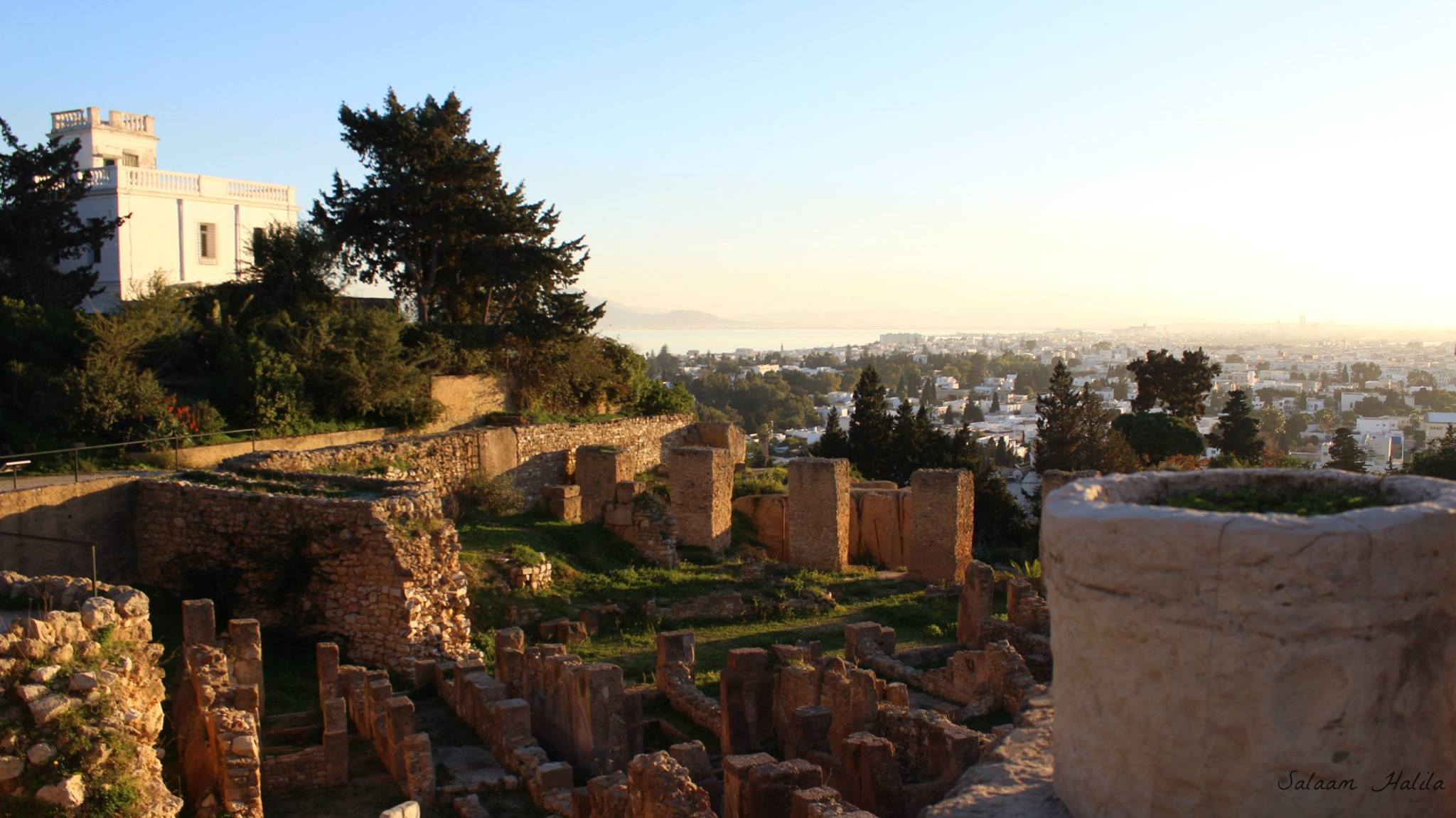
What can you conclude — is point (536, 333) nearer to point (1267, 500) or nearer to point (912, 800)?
point (912, 800)

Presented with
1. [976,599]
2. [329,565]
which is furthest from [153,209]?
[976,599]

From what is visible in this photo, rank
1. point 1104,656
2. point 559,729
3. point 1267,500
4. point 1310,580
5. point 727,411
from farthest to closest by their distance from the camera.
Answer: point 727,411
point 559,729
point 1267,500
point 1104,656
point 1310,580

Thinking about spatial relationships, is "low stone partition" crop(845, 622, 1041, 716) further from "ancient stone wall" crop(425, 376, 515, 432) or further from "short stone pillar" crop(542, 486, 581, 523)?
"ancient stone wall" crop(425, 376, 515, 432)

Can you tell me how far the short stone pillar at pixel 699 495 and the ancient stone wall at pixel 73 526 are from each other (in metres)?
9.32

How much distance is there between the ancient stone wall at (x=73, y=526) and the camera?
501 inches

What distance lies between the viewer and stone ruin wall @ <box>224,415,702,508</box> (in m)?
17.3

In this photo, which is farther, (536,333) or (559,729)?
(536,333)

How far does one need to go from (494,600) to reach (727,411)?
194ft

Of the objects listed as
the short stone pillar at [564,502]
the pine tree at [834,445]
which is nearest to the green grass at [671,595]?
the short stone pillar at [564,502]

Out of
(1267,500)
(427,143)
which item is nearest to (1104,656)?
(1267,500)

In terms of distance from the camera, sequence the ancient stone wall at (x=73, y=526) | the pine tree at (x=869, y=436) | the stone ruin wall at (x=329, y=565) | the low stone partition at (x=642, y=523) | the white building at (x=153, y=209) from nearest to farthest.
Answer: the ancient stone wall at (x=73, y=526) → the stone ruin wall at (x=329, y=565) → the low stone partition at (x=642, y=523) → the white building at (x=153, y=209) → the pine tree at (x=869, y=436)

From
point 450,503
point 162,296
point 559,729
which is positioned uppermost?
point 162,296

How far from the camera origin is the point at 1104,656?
4.28 m

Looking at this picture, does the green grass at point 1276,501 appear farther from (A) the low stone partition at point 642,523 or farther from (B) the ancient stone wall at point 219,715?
(A) the low stone partition at point 642,523
